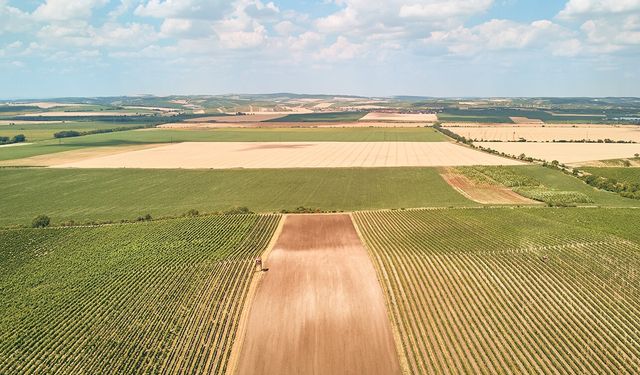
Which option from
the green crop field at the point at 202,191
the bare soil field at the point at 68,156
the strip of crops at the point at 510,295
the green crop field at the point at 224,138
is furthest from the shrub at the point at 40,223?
the green crop field at the point at 224,138

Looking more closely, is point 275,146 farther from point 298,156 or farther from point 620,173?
point 620,173

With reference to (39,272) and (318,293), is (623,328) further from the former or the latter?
(39,272)

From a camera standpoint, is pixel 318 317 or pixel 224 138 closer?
pixel 318 317

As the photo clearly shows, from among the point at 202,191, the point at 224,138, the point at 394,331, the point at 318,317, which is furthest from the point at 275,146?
the point at 394,331

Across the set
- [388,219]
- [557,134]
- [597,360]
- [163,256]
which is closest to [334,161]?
[388,219]

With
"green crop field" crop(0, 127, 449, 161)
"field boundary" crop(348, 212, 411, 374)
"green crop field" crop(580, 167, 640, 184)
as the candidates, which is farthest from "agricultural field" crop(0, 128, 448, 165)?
"field boundary" crop(348, 212, 411, 374)

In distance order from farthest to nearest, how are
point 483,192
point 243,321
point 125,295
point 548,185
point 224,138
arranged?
point 224,138
point 548,185
point 483,192
point 125,295
point 243,321

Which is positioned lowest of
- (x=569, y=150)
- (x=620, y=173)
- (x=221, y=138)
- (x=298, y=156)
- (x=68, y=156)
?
(x=68, y=156)
